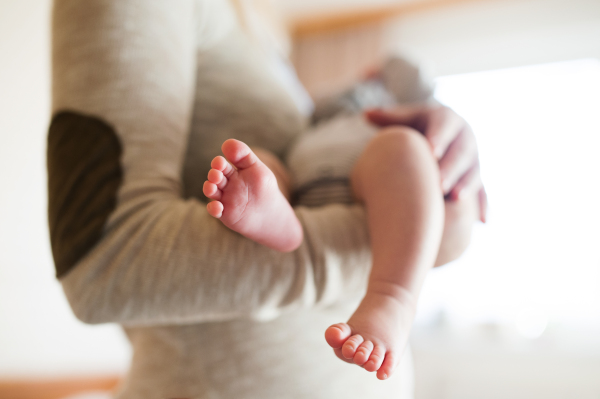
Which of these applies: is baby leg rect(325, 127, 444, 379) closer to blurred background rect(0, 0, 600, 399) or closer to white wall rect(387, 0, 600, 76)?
blurred background rect(0, 0, 600, 399)

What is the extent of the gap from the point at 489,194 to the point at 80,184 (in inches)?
41.7

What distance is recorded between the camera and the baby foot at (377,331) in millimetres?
288

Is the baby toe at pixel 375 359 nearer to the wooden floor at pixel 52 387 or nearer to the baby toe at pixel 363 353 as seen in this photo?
the baby toe at pixel 363 353

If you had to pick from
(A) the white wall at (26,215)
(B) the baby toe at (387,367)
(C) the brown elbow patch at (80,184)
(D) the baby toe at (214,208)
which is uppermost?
(D) the baby toe at (214,208)

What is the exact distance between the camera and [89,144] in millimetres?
362

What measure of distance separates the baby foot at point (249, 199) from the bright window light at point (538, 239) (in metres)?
2.09

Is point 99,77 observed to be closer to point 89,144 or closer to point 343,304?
point 89,144

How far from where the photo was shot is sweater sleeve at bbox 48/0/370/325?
343 millimetres

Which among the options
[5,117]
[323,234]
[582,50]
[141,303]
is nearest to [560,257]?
[582,50]

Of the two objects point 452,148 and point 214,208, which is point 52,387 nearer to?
point 214,208

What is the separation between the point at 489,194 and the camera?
1055 mm

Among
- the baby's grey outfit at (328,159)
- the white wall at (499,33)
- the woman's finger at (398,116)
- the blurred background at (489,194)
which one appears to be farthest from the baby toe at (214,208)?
the white wall at (499,33)

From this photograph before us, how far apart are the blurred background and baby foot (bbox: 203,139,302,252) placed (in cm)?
66

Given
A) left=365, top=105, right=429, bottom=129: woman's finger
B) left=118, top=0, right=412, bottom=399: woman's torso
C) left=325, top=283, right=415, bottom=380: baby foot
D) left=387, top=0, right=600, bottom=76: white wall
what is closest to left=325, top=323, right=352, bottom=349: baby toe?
left=325, top=283, right=415, bottom=380: baby foot
